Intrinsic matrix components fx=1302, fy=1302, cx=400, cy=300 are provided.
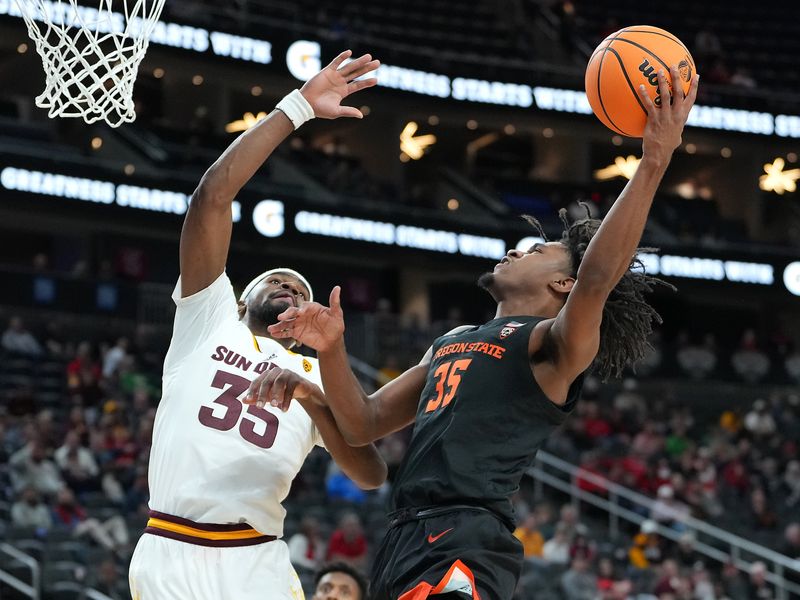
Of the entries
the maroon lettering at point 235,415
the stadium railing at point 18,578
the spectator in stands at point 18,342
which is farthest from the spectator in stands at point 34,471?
the maroon lettering at point 235,415

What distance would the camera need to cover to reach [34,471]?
12484mm

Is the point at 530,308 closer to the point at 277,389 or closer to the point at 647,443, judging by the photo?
the point at 277,389

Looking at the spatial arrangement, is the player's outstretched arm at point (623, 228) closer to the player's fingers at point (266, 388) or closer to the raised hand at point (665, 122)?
the raised hand at point (665, 122)

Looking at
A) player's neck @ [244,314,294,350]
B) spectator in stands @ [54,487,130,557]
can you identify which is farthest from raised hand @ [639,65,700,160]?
spectator in stands @ [54,487,130,557]

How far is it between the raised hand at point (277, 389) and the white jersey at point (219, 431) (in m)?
0.62

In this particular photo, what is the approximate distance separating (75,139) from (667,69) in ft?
60.7

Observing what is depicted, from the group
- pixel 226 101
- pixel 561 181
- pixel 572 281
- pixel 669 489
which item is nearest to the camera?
pixel 572 281

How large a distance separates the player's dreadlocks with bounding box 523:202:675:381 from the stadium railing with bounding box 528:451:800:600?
10.9m

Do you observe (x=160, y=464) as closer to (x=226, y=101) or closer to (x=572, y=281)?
(x=572, y=281)

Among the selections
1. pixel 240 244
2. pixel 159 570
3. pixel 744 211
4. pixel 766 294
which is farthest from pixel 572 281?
pixel 744 211

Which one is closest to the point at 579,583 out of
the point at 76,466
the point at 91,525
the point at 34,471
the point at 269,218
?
the point at 91,525

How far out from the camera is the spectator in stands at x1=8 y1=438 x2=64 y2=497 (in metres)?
12.4

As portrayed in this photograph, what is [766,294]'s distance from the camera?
87.7 ft

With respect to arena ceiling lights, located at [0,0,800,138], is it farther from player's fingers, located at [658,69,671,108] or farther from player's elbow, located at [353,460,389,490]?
player's fingers, located at [658,69,671,108]
